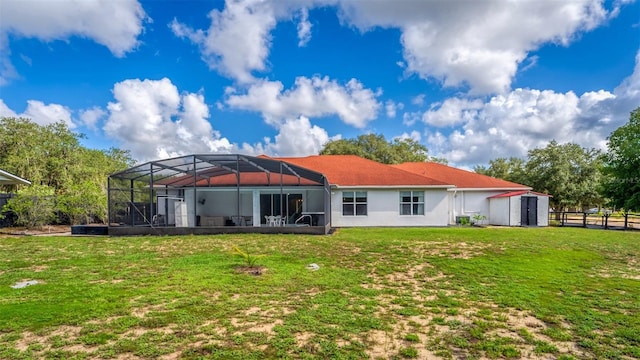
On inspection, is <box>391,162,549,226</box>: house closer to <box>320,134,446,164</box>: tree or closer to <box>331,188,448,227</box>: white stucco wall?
<box>331,188,448,227</box>: white stucco wall

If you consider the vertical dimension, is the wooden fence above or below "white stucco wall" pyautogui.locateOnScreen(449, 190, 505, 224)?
below

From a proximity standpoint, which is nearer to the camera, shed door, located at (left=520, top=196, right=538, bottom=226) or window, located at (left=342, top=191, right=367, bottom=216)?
window, located at (left=342, top=191, right=367, bottom=216)

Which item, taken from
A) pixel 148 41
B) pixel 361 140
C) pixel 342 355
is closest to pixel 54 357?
pixel 342 355

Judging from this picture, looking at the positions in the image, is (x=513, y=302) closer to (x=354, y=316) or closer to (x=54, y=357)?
(x=354, y=316)

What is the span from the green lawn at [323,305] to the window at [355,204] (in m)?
8.38

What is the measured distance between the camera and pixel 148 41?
16312 mm

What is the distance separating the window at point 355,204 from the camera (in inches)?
698

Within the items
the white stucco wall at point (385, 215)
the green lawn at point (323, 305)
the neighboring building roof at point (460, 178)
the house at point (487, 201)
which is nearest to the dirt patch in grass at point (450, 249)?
the green lawn at point (323, 305)

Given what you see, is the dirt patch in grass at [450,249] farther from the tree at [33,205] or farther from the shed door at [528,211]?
the tree at [33,205]

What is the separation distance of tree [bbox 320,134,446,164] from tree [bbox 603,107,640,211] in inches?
717

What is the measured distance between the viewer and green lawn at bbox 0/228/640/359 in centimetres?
358

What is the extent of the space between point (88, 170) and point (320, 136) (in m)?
25.0

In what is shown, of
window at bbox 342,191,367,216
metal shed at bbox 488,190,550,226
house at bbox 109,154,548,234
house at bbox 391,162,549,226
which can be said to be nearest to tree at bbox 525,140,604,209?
house at bbox 391,162,549,226

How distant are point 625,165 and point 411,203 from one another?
12540 mm
